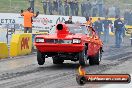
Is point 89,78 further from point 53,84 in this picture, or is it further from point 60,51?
point 60,51

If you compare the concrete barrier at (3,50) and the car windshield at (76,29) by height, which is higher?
the car windshield at (76,29)

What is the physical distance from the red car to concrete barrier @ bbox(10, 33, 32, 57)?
5471 mm

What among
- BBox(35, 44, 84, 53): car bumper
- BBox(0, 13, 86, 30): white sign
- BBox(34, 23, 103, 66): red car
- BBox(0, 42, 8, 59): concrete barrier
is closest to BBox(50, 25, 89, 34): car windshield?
BBox(34, 23, 103, 66): red car

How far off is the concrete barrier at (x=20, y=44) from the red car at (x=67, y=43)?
5.47 metres

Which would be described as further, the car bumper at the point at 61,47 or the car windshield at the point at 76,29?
the car windshield at the point at 76,29

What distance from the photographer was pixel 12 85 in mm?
10320

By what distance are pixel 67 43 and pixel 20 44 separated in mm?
6994

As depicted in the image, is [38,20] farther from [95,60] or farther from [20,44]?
[95,60]

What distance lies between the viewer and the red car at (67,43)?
14.2 m

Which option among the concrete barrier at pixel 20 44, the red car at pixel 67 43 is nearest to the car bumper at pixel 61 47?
the red car at pixel 67 43

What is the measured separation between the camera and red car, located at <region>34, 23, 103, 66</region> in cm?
1424

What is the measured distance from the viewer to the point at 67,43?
14.2 metres

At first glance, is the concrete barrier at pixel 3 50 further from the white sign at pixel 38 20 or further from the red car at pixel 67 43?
the white sign at pixel 38 20

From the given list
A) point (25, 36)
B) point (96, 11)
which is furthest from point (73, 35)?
point (96, 11)
